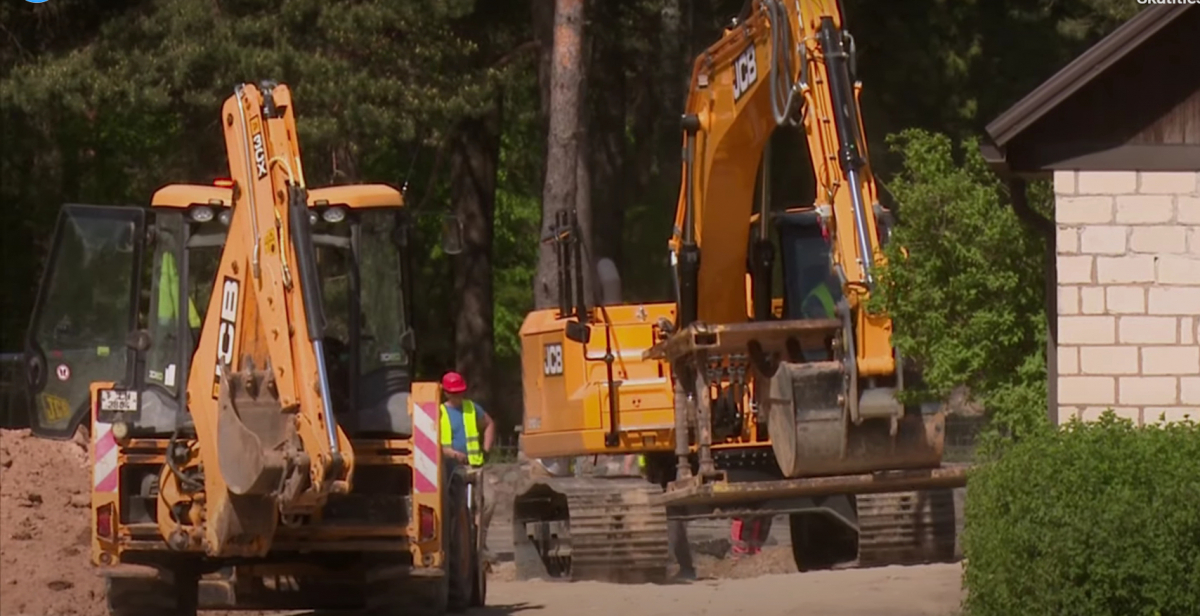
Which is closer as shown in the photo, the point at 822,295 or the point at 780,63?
the point at 780,63

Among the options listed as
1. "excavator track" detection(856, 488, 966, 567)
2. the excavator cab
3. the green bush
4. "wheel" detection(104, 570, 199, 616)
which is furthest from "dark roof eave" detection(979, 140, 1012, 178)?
"wheel" detection(104, 570, 199, 616)

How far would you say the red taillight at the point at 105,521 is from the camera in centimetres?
1351

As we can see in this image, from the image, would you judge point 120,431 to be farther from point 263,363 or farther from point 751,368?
point 751,368

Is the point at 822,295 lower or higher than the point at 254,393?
higher

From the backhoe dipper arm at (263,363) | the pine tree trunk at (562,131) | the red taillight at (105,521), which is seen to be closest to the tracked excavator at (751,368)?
the backhoe dipper arm at (263,363)

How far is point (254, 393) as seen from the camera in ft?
42.3

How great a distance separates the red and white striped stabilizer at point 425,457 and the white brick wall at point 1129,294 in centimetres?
401

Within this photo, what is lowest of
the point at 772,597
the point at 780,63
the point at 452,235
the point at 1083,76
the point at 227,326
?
the point at 772,597

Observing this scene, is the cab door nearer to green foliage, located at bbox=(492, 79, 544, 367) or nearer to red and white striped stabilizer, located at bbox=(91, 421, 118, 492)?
red and white striped stabilizer, located at bbox=(91, 421, 118, 492)

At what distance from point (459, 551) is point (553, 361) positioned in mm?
3626

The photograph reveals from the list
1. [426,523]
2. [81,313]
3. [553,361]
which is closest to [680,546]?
[553,361]

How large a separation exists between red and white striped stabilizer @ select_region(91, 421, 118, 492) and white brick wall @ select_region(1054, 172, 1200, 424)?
6.06 metres

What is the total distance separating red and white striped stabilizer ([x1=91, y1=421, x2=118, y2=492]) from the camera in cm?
1352

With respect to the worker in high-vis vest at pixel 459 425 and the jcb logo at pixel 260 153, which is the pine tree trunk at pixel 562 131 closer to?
the worker in high-vis vest at pixel 459 425
